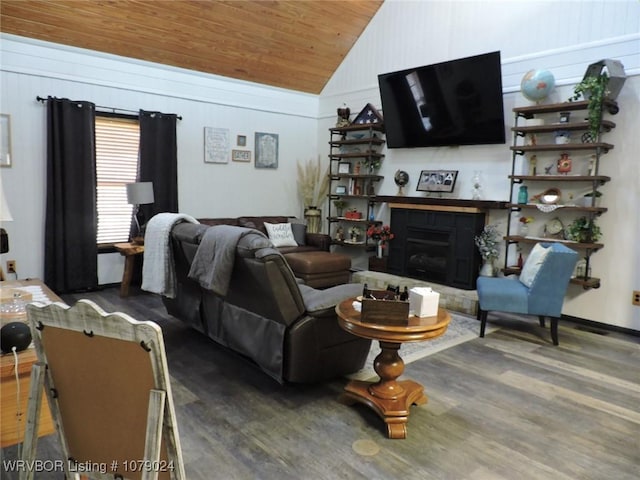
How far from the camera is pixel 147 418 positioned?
3.96 ft

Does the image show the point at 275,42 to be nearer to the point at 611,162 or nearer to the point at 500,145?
the point at 500,145

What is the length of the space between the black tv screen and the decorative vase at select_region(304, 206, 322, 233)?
157 centimetres

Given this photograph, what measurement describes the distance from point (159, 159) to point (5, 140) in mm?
1590

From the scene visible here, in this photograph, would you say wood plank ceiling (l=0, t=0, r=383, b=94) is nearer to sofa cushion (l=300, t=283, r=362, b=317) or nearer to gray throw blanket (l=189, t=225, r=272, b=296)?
gray throw blanket (l=189, t=225, r=272, b=296)

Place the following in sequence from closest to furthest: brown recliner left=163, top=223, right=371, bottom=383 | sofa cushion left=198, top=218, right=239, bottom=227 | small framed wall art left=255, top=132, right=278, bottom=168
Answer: brown recliner left=163, top=223, right=371, bottom=383 < sofa cushion left=198, top=218, right=239, bottom=227 < small framed wall art left=255, top=132, right=278, bottom=168

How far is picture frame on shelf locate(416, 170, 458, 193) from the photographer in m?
5.48

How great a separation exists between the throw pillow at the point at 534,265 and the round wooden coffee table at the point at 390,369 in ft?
5.77

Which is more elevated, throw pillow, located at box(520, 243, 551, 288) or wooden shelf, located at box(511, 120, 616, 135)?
wooden shelf, located at box(511, 120, 616, 135)

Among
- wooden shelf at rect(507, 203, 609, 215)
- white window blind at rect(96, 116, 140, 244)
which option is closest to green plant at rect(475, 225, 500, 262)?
wooden shelf at rect(507, 203, 609, 215)

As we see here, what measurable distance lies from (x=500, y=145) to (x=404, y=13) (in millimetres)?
2267

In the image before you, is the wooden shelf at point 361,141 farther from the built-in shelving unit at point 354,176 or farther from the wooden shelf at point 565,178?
the wooden shelf at point 565,178

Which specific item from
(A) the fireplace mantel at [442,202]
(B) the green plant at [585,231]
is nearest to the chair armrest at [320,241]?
(A) the fireplace mantel at [442,202]

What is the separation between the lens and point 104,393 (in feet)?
4.17

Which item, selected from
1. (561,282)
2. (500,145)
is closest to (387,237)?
(500,145)
